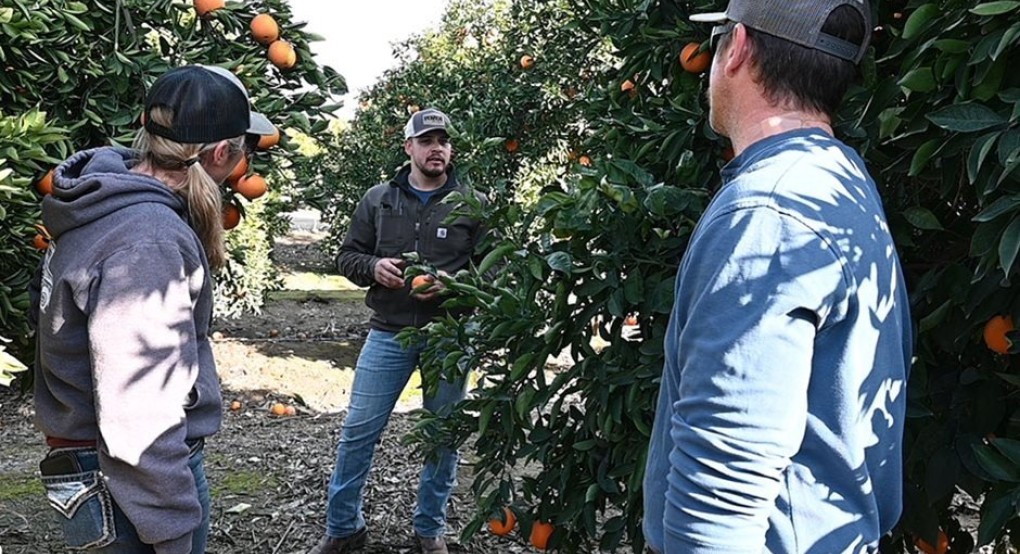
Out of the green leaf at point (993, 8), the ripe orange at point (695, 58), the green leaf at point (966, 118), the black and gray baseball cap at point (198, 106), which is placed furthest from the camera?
the ripe orange at point (695, 58)

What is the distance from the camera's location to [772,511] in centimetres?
129

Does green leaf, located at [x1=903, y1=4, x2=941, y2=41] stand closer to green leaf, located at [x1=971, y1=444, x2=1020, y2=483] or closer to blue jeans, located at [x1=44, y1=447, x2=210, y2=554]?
green leaf, located at [x1=971, y1=444, x2=1020, y2=483]

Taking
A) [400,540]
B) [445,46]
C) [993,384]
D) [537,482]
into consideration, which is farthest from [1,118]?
[445,46]

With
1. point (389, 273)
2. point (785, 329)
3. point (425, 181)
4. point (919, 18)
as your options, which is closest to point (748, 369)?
point (785, 329)

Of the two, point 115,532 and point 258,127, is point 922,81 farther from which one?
point 115,532

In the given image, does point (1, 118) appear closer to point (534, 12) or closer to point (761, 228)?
point (761, 228)

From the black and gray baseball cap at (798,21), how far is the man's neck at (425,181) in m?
2.71

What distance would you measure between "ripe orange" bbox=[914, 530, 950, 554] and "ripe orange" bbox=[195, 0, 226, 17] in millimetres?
2869

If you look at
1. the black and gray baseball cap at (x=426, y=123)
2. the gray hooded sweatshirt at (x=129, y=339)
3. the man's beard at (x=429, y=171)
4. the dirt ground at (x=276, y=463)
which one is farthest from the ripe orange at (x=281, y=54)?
the dirt ground at (x=276, y=463)

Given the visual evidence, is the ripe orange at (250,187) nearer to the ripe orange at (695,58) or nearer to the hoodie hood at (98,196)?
the hoodie hood at (98,196)

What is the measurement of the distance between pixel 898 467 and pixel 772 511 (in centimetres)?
26

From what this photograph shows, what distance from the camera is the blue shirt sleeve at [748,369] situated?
1205mm

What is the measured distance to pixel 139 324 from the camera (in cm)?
187

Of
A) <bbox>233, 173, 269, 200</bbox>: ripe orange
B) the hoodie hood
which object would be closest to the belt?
the hoodie hood
